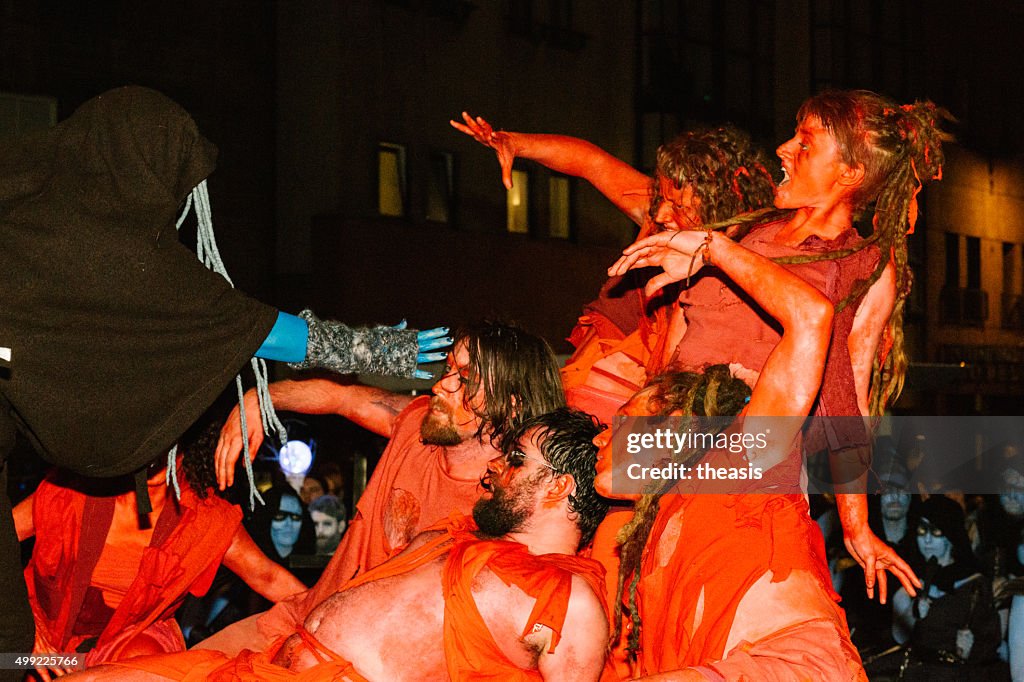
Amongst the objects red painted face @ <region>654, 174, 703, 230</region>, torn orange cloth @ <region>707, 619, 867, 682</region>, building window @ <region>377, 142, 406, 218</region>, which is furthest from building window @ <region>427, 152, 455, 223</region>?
torn orange cloth @ <region>707, 619, 867, 682</region>

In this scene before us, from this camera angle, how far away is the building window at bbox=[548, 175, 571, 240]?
13977 millimetres

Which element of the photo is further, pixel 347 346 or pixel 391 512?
pixel 391 512

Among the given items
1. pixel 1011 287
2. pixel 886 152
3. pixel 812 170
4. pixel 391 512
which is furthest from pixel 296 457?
pixel 1011 287

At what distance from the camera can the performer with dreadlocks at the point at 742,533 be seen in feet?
9.62

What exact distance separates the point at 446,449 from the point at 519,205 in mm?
9667

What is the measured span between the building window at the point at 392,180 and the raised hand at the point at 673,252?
951 cm

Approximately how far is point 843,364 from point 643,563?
28.5 inches

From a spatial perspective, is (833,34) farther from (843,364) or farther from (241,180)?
(843,364)

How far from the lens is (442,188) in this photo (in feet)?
42.5

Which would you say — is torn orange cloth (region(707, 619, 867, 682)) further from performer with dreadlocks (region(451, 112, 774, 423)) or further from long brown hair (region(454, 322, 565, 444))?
long brown hair (region(454, 322, 565, 444))

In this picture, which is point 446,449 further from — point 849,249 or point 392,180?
point 392,180

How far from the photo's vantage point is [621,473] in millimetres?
3312

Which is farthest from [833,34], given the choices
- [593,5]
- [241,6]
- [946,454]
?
[241,6]

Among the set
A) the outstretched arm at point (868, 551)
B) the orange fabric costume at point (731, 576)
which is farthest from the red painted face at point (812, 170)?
the outstretched arm at point (868, 551)
